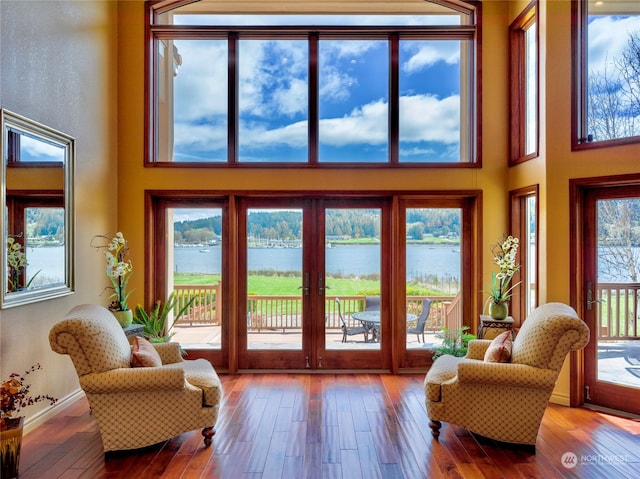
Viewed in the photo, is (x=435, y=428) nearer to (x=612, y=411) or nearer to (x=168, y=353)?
(x=612, y=411)

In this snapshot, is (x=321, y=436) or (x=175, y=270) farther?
(x=175, y=270)

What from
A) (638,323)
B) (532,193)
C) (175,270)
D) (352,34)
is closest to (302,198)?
(175,270)

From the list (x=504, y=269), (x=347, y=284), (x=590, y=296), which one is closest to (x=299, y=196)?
(x=347, y=284)

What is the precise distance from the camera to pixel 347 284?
478 cm

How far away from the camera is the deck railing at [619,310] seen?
3.66 m

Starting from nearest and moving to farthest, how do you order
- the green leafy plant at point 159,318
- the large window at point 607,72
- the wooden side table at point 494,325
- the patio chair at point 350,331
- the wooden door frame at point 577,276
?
the large window at point 607,72 → the wooden door frame at point 577,276 → the wooden side table at point 494,325 → the green leafy plant at point 159,318 → the patio chair at point 350,331

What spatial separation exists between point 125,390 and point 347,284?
2666mm

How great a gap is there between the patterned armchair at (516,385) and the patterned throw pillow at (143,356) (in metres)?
2.12

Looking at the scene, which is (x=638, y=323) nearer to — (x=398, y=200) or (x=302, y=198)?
(x=398, y=200)

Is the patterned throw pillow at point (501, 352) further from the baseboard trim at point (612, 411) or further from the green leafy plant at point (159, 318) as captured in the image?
the green leafy plant at point (159, 318)

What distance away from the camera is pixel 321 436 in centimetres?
315

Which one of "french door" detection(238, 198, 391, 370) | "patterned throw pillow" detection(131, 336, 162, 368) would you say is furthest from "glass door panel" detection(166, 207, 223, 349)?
"patterned throw pillow" detection(131, 336, 162, 368)

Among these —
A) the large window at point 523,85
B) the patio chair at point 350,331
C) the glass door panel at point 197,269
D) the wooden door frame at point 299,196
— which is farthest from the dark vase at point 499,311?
the glass door panel at point 197,269

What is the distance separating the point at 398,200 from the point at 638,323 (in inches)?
100
